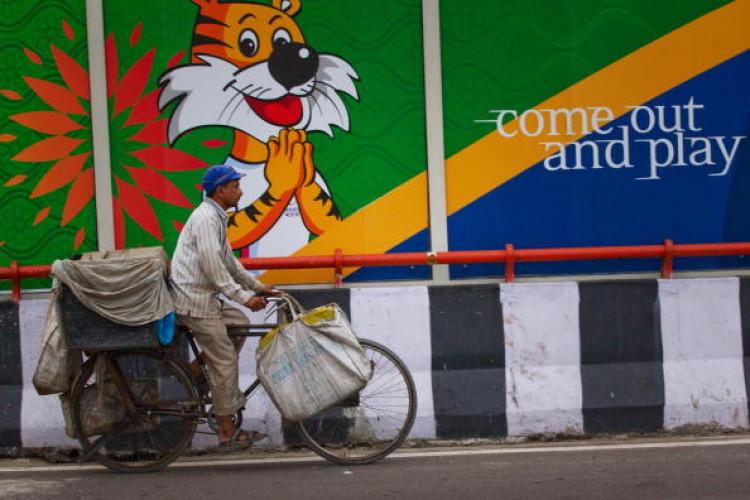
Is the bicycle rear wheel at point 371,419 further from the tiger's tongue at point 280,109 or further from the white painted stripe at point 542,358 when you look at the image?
the tiger's tongue at point 280,109

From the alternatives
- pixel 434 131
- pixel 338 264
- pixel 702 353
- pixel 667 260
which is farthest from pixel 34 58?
pixel 702 353

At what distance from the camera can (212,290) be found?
7.53m

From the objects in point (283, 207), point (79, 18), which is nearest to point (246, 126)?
point (283, 207)

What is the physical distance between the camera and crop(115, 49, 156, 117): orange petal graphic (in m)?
8.80

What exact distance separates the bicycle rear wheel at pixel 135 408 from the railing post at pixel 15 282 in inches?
49.0

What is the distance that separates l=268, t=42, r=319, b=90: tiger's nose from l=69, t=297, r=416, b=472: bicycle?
206cm

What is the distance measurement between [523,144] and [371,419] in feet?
7.92

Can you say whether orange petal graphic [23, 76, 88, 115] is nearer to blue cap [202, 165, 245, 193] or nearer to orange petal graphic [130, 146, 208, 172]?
orange petal graphic [130, 146, 208, 172]

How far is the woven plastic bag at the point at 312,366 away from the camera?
7.37 metres

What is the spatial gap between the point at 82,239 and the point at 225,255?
1.69m

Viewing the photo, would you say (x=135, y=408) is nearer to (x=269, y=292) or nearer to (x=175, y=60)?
(x=269, y=292)

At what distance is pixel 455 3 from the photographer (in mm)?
8891

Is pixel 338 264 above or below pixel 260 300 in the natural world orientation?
above

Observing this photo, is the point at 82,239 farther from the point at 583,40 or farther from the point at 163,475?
the point at 583,40
